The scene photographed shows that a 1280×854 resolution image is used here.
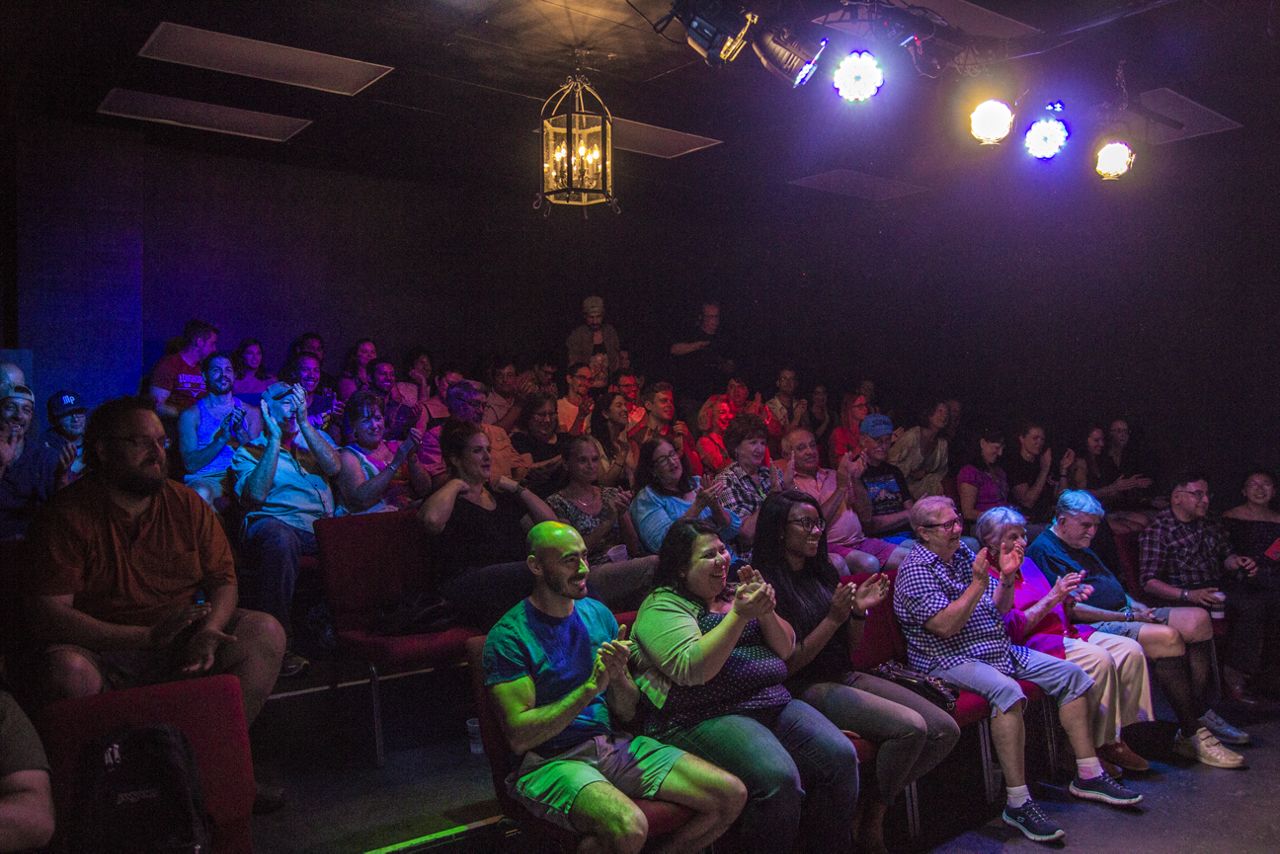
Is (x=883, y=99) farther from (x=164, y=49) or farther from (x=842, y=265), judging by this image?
(x=164, y=49)

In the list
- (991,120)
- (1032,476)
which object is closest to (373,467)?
(991,120)

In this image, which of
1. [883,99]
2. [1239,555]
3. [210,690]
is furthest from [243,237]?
[1239,555]

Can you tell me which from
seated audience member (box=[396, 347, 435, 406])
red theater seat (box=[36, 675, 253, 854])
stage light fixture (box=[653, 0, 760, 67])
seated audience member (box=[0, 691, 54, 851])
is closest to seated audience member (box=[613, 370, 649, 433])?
seated audience member (box=[396, 347, 435, 406])

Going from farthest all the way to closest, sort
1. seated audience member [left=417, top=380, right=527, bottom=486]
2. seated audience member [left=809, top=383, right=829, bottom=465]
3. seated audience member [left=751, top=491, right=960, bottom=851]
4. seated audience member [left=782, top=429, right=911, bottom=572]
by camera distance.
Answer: seated audience member [left=809, top=383, right=829, bottom=465]
seated audience member [left=782, top=429, right=911, bottom=572]
seated audience member [left=417, top=380, right=527, bottom=486]
seated audience member [left=751, top=491, right=960, bottom=851]

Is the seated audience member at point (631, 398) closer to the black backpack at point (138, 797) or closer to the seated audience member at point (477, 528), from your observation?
the seated audience member at point (477, 528)

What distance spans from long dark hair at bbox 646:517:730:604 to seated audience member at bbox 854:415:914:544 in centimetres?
269

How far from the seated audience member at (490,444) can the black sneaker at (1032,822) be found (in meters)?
2.64

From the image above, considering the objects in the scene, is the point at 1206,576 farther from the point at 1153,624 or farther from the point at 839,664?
the point at 839,664

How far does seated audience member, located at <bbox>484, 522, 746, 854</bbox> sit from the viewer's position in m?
2.51

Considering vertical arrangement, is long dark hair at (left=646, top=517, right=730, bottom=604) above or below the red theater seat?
above

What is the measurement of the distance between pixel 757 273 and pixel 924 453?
11.2 ft

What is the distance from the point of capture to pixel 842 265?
965 cm

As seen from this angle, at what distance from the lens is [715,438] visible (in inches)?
259

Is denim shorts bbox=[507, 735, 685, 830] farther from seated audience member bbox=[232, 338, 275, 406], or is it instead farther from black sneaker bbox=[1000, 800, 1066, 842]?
seated audience member bbox=[232, 338, 275, 406]
